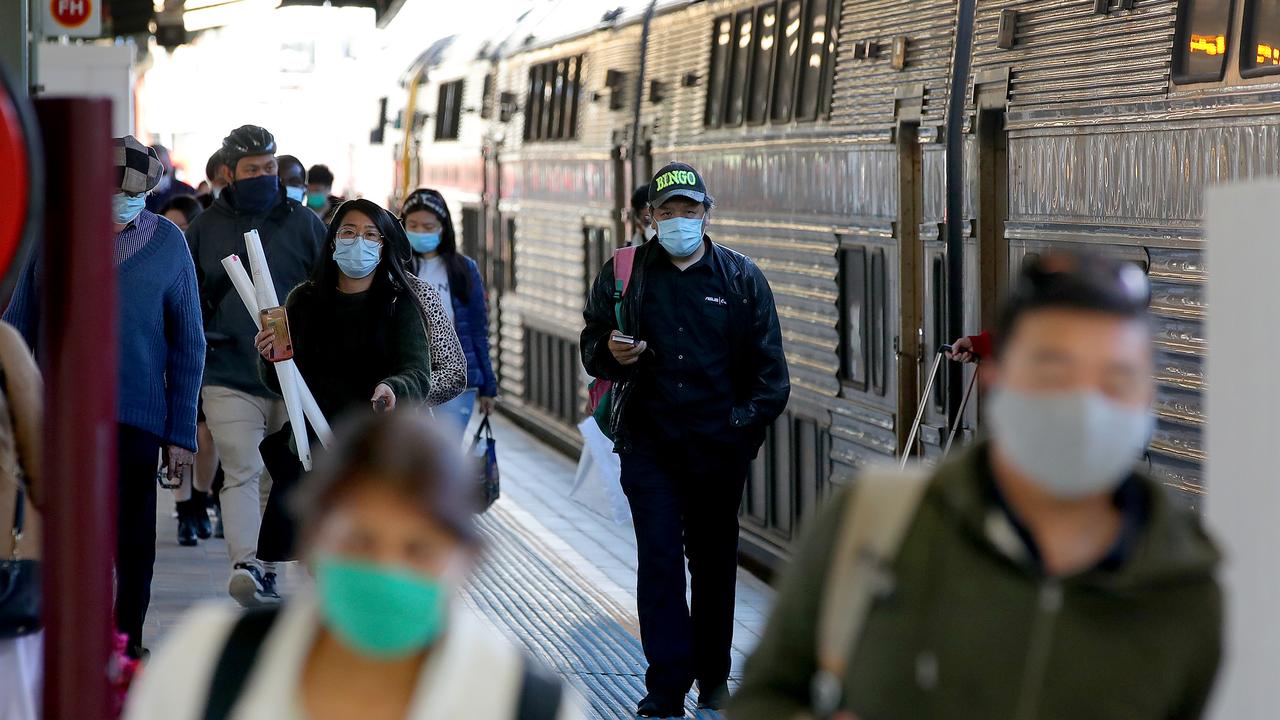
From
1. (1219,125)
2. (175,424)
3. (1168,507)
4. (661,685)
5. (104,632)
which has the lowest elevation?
(661,685)

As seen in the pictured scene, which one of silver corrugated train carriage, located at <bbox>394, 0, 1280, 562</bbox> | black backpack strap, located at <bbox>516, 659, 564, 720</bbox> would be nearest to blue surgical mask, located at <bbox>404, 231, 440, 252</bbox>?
silver corrugated train carriage, located at <bbox>394, 0, 1280, 562</bbox>

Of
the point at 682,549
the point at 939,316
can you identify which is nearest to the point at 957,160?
the point at 939,316

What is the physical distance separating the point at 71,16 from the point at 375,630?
40.0 ft

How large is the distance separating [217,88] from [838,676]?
1303 inches

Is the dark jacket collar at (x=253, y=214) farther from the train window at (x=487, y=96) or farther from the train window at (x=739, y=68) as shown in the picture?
the train window at (x=487, y=96)

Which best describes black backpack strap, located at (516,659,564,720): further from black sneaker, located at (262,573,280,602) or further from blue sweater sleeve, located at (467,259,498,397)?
blue sweater sleeve, located at (467,259,498,397)

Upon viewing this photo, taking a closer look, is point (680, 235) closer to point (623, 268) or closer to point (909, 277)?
point (623, 268)

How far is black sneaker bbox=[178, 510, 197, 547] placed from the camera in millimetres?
10133

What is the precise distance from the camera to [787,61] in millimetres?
9469

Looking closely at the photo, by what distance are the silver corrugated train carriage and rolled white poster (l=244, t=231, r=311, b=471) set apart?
7.80 ft

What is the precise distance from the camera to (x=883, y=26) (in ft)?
27.1

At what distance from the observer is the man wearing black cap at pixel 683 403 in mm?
6590

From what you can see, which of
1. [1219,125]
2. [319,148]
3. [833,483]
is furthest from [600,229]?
[319,148]

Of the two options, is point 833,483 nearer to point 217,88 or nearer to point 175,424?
point 175,424
